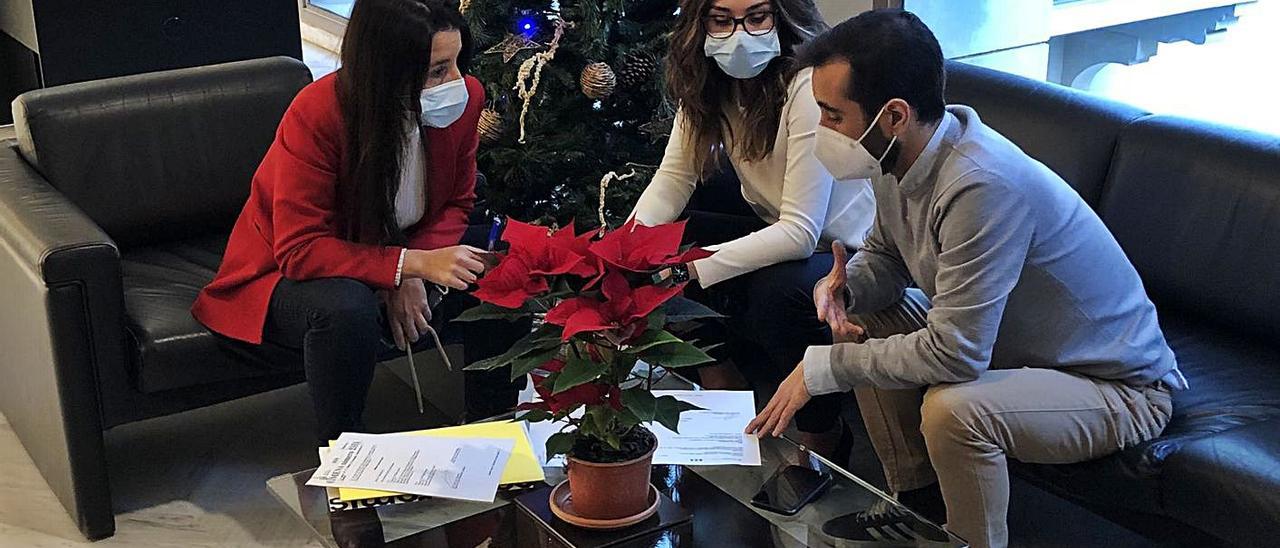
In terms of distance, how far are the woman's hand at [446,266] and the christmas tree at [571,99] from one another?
67 cm

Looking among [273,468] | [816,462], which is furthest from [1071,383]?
[273,468]

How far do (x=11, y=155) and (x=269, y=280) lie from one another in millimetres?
745

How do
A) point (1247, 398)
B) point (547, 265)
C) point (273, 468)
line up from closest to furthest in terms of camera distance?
point (547, 265) < point (1247, 398) < point (273, 468)

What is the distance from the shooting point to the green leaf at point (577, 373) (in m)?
1.61

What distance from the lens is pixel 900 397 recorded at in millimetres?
2266

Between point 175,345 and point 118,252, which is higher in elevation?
point 118,252

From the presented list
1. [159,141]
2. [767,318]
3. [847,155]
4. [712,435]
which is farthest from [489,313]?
[159,141]

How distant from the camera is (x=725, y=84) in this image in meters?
2.60

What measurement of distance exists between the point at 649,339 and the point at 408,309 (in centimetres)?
95

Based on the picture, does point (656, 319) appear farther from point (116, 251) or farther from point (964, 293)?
point (116, 251)

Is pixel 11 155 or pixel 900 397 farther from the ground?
pixel 11 155

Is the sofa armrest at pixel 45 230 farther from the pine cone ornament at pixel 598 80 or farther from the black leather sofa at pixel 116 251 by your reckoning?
the pine cone ornament at pixel 598 80

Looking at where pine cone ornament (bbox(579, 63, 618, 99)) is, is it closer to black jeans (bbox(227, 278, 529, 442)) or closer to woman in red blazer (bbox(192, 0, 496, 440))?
woman in red blazer (bbox(192, 0, 496, 440))

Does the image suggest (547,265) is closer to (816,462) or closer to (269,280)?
(816,462)
